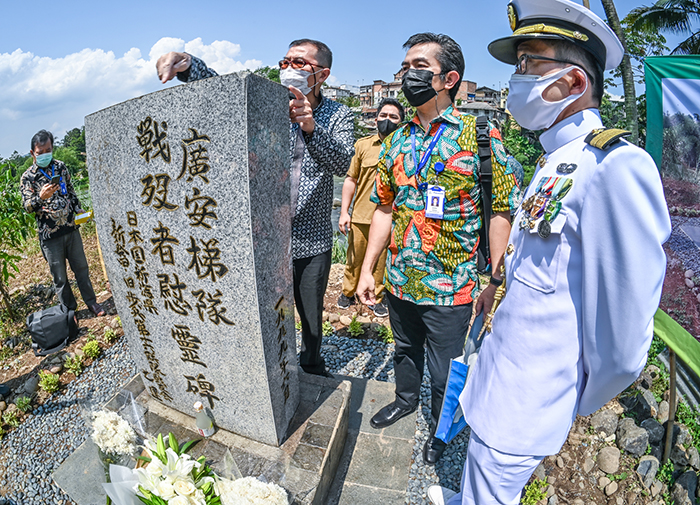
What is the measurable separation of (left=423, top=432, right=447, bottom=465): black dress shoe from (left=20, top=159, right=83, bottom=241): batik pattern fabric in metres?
4.20

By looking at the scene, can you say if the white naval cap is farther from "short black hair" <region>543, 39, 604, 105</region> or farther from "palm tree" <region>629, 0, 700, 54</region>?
"palm tree" <region>629, 0, 700, 54</region>

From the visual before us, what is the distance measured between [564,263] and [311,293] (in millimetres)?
1616

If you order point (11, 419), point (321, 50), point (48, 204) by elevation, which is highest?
point (321, 50)

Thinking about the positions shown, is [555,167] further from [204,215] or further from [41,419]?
[41,419]

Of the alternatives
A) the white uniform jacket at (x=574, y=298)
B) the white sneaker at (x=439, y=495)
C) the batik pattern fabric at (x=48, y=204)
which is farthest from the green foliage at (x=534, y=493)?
the batik pattern fabric at (x=48, y=204)

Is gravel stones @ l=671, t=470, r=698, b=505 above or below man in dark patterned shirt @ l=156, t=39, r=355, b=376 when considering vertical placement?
below

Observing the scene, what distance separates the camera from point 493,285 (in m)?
1.96

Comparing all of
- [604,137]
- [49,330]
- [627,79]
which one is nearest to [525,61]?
[604,137]

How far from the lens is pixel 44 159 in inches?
162

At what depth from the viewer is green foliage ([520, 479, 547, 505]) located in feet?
7.28

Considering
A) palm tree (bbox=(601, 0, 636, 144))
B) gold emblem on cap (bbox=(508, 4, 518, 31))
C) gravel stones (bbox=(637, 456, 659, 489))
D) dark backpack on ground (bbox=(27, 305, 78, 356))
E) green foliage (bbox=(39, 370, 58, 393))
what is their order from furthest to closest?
palm tree (bbox=(601, 0, 636, 144)) < dark backpack on ground (bbox=(27, 305, 78, 356)) < green foliage (bbox=(39, 370, 58, 393)) < gravel stones (bbox=(637, 456, 659, 489)) < gold emblem on cap (bbox=(508, 4, 518, 31))

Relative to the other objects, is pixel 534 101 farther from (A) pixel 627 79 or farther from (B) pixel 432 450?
(A) pixel 627 79

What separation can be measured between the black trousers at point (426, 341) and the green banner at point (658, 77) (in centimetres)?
175

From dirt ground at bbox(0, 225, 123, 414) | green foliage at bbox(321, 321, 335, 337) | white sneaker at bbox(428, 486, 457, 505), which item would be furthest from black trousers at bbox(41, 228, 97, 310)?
white sneaker at bbox(428, 486, 457, 505)
